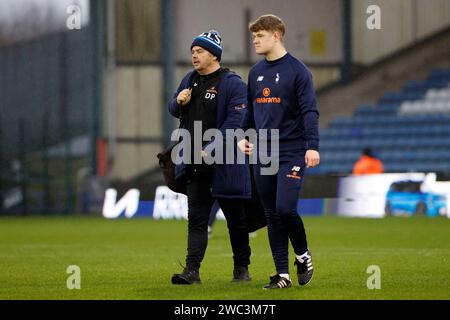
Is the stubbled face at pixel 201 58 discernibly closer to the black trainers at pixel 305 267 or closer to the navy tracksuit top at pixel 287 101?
the navy tracksuit top at pixel 287 101

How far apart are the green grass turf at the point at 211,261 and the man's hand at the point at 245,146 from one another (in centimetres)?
114

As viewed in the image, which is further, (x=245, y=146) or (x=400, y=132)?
(x=400, y=132)

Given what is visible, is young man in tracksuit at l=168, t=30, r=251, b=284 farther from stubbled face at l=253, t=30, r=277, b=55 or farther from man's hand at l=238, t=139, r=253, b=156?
stubbled face at l=253, t=30, r=277, b=55

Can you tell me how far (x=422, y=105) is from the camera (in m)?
30.6

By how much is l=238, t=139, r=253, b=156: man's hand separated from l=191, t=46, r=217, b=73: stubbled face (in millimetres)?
916

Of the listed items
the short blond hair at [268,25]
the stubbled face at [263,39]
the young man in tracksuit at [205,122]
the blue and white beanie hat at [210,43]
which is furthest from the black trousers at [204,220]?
the short blond hair at [268,25]

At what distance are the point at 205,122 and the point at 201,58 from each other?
0.55 m

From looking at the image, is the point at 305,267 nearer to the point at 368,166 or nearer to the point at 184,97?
the point at 184,97

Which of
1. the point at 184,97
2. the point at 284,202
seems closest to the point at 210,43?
the point at 184,97

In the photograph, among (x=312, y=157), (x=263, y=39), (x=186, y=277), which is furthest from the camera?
(x=186, y=277)

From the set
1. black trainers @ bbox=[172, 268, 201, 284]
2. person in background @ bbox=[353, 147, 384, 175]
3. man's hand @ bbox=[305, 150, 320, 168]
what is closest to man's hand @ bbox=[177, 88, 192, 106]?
man's hand @ bbox=[305, 150, 320, 168]

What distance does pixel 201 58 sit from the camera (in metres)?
10.2

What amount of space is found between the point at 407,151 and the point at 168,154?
64.3ft
